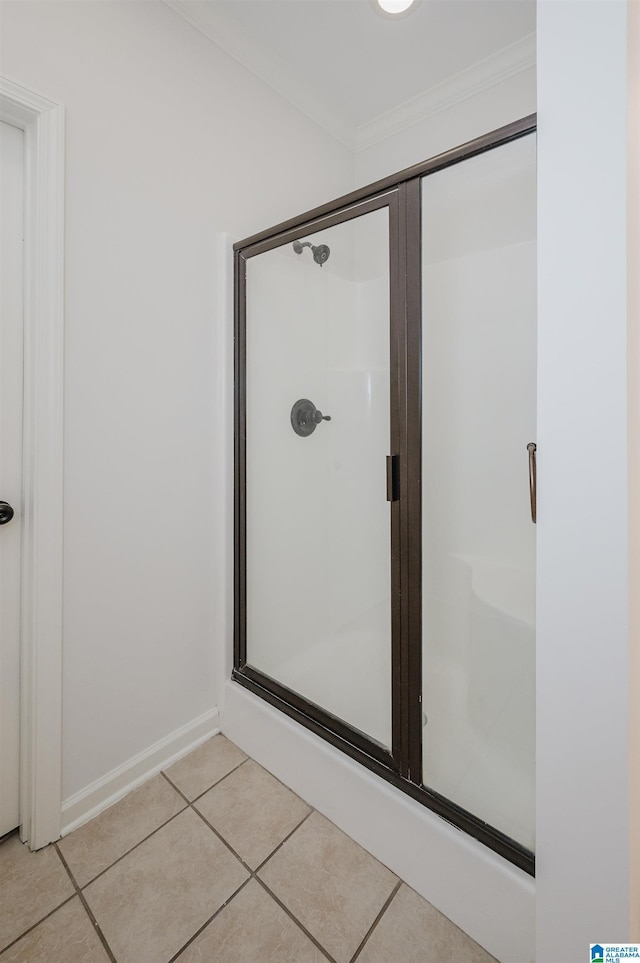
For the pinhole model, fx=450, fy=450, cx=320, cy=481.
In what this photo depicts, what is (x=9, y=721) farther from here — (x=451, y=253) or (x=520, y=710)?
(x=451, y=253)

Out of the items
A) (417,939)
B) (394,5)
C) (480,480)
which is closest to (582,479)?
(480,480)

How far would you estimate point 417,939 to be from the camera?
0.97 meters

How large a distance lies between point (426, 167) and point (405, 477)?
2.50ft

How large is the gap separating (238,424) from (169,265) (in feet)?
1.76

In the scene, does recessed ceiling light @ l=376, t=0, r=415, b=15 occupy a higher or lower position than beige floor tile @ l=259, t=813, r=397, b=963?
higher

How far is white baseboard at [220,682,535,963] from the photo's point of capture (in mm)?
921

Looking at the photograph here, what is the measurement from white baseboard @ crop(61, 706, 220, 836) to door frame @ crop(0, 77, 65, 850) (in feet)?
0.16

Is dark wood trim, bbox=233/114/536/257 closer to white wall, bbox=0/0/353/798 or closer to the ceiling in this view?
white wall, bbox=0/0/353/798

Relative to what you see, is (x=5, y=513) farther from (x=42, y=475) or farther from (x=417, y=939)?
(x=417, y=939)

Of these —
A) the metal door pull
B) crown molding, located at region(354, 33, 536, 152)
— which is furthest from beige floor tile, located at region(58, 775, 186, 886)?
crown molding, located at region(354, 33, 536, 152)

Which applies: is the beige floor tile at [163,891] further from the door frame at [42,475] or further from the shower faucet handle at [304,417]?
the shower faucet handle at [304,417]

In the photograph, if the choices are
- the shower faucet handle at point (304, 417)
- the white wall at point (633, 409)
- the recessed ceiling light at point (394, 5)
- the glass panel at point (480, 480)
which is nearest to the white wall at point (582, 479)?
the white wall at point (633, 409)

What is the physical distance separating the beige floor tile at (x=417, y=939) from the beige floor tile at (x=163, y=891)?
342 mm

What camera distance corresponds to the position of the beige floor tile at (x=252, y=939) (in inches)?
36.7
